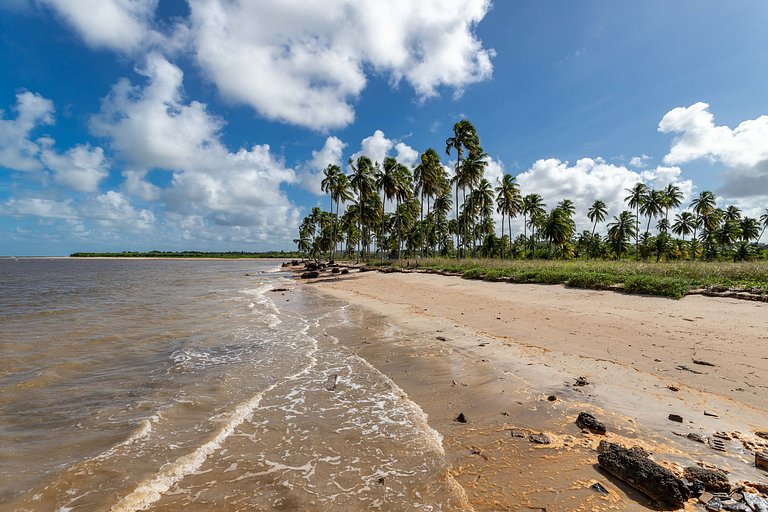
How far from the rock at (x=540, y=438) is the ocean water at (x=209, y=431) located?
116 centimetres

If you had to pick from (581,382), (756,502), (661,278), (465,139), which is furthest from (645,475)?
(465,139)

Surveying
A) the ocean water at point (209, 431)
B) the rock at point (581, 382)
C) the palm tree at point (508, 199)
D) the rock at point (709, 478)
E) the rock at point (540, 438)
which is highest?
the palm tree at point (508, 199)

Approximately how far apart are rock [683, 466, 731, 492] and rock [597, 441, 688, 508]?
26 centimetres

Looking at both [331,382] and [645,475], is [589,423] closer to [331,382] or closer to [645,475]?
[645,475]

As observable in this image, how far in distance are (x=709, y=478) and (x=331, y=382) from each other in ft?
18.5

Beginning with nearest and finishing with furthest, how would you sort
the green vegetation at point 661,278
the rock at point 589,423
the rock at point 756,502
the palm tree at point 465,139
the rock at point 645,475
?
the rock at point 756,502 < the rock at point 645,475 < the rock at point 589,423 < the green vegetation at point 661,278 < the palm tree at point 465,139

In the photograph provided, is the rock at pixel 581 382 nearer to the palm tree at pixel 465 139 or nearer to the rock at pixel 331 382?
the rock at pixel 331 382

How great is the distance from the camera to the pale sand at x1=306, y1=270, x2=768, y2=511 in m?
3.50

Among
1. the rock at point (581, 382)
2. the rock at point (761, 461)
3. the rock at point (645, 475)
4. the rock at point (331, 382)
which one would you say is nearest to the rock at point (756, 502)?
the rock at point (645, 475)

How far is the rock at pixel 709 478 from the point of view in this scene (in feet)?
9.96

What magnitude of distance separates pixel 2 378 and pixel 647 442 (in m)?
12.3

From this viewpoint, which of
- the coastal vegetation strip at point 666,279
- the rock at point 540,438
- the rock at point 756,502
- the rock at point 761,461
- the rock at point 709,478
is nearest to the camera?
the rock at point 756,502

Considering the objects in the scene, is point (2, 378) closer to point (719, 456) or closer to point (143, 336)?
point (143, 336)

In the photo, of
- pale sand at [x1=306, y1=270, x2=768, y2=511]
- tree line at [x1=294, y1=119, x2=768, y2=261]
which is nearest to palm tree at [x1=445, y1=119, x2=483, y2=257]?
tree line at [x1=294, y1=119, x2=768, y2=261]
